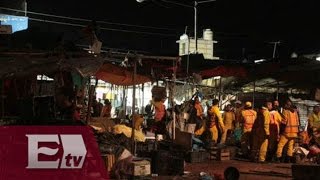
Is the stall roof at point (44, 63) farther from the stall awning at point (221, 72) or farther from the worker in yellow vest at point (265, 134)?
the stall awning at point (221, 72)

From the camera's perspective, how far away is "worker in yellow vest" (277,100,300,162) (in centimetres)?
1653

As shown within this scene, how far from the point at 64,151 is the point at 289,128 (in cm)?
1364

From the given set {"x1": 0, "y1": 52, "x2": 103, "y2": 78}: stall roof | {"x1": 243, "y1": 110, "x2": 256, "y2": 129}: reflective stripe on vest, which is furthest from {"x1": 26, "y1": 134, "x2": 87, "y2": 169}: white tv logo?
{"x1": 243, "y1": 110, "x2": 256, "y2": 129}: reflective stripe on vest

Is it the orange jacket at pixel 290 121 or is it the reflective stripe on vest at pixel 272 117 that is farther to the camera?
the reflective stripe on vest at pixel 272 117

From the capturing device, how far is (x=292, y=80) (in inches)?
806

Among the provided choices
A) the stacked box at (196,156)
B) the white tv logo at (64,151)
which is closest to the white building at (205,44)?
the stacked box at (196,156)

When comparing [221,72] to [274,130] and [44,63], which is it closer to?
[274,130]

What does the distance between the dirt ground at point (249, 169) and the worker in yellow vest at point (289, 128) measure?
740 mm

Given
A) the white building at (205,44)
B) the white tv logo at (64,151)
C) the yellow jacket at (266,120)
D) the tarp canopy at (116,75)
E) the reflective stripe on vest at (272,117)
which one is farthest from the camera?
the white building at (205,44)

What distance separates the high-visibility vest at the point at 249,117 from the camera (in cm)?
1800

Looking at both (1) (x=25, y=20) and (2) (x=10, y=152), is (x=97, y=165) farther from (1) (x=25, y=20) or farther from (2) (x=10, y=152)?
(1) (x=25, y=20)

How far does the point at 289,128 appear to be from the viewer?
54.3ft

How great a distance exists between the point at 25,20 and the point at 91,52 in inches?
743

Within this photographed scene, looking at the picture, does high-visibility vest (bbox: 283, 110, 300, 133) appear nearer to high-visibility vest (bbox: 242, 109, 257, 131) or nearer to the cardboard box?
high-visibility vest (bbox: 242, 109, 257, 131)
